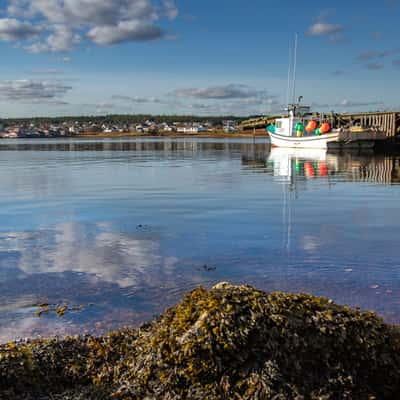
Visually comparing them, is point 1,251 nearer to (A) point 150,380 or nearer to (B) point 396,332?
(A) point 150,380

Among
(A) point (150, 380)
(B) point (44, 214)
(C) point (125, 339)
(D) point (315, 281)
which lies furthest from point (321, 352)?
(B) point (44, 214)

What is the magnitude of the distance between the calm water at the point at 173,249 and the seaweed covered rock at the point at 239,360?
1.55m

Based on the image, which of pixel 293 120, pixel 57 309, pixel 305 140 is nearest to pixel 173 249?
pixel 57 309

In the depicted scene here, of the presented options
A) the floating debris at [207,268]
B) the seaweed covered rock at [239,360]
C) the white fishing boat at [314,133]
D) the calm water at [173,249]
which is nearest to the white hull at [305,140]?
the white fishing boat at [314,133]

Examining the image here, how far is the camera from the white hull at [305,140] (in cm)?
4494

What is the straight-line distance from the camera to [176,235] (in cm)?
948

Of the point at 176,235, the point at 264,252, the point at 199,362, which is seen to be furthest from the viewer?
the point at 176,235

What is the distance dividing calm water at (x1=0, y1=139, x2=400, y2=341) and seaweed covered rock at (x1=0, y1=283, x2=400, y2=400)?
155cm

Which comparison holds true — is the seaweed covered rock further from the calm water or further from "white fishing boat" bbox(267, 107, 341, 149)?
"white fishing boat" bbox(267, 107, 341, 149)

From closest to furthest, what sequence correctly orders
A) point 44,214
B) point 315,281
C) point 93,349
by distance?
point 93,349, point 315,281, point 44,214

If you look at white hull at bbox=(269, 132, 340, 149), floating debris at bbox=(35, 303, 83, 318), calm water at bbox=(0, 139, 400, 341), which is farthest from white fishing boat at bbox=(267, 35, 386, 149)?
floating debris at bbox=(35, 303, 83, 318)

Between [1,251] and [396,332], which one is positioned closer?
[396,332]

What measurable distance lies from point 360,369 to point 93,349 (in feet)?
6.53

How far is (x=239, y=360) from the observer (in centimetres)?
305
